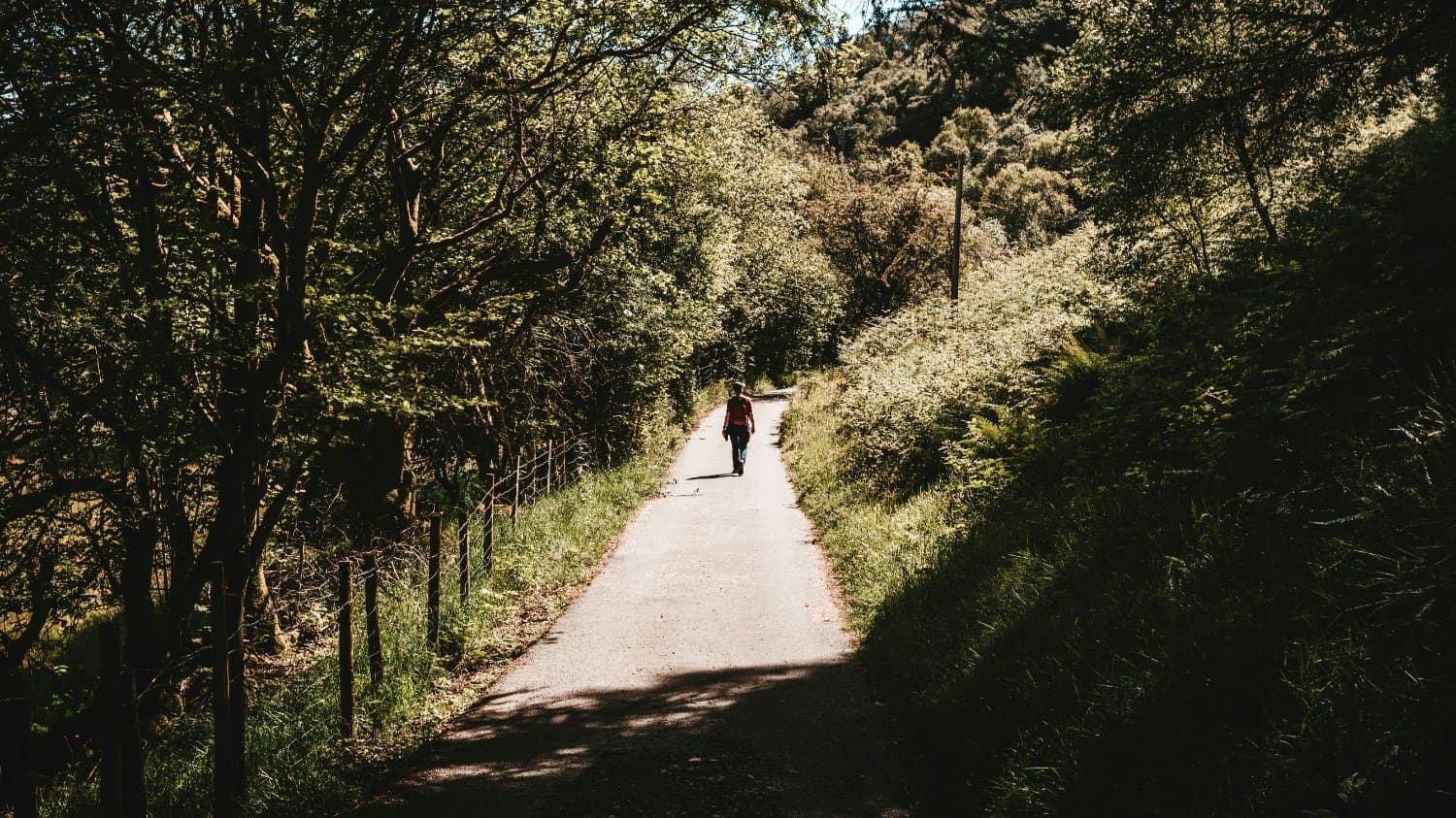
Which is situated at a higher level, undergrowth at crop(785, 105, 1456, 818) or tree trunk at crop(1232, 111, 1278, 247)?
tree trunk at crop(1232, 111, 1278, 247)

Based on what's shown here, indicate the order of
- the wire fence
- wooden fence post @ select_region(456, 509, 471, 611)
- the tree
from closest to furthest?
the wire fence
the tree
wooden fence post @ select_region(456, 509, 471, 611)

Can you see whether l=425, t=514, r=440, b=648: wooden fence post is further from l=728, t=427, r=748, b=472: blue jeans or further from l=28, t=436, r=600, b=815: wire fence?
l=728, t=427, r=748, b=472: blue jeans

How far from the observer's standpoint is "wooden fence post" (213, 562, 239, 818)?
181 inches

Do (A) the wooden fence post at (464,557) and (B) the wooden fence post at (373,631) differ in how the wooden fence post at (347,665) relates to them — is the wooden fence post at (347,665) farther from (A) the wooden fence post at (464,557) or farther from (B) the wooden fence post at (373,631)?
(A) the wooden fence post at (464,557)

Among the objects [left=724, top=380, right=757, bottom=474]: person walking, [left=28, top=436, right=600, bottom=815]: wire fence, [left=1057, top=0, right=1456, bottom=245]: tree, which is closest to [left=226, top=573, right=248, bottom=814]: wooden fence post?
[left=28, top=436, right=600, bottom=815]: wire fence

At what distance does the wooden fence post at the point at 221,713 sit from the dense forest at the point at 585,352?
26 mm

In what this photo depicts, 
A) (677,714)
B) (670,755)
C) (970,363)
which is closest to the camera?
(670,755)

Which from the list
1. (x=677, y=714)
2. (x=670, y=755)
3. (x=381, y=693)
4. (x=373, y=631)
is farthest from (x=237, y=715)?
(x=677, y=714)

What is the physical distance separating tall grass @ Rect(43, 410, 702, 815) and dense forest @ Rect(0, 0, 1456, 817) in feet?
0.14

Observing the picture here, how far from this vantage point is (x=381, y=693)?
20.8 ft

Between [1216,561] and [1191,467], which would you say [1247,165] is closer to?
[1191,467]

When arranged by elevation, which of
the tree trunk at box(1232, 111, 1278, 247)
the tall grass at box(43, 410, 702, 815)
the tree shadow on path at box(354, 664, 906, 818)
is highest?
the tree trunk at box(1232, 111, 1278, 247)

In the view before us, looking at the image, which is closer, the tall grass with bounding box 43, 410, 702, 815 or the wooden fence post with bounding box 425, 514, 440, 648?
the tall grass with bounding box 43, 410, 702, 815

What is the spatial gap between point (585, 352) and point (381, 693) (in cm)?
740
